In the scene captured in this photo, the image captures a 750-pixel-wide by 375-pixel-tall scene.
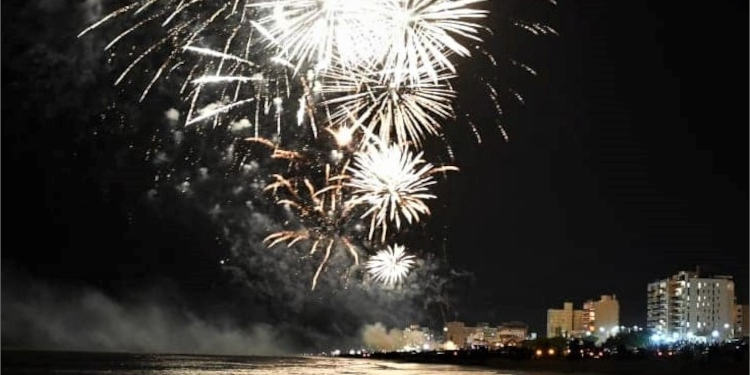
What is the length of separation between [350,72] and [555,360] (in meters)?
84.6

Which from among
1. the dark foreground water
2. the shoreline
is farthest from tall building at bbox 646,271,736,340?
the dark foreground water

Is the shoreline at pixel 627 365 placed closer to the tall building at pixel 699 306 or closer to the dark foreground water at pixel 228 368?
the dark foreground water at pixel 228 368

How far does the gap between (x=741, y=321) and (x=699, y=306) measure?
12.0m

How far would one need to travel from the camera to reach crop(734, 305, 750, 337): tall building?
552 ft

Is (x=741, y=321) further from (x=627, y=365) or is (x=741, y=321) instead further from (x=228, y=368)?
(x=228, y=368)

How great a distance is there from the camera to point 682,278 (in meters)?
177

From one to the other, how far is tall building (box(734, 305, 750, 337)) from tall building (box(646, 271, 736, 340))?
2.19 m

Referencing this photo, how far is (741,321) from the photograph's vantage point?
571 ft

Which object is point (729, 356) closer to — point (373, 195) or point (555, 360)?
point (555, 360)

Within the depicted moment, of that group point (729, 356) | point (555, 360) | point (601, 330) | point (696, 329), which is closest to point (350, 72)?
point (729, 356)

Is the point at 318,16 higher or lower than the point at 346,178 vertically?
higher

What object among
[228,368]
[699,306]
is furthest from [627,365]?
[699,306]

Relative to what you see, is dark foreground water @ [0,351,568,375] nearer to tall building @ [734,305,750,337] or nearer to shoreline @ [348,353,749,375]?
shoreline @ [348,353,749,375]

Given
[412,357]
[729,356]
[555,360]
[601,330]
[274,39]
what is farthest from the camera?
[601,330]
